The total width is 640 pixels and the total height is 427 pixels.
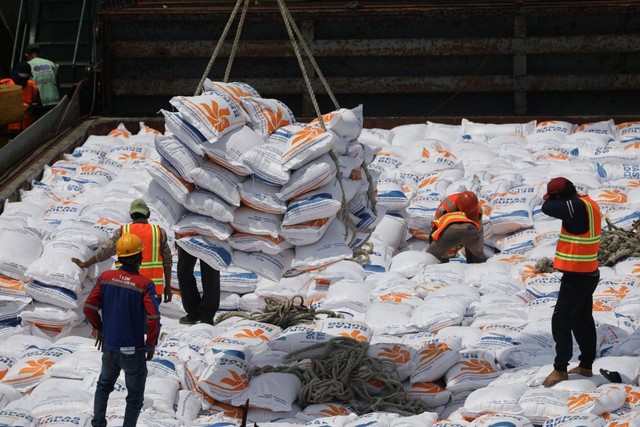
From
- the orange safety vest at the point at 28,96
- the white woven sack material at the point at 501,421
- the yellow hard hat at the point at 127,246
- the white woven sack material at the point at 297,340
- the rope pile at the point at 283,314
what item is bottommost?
the white woven sack material at the point at 501,421

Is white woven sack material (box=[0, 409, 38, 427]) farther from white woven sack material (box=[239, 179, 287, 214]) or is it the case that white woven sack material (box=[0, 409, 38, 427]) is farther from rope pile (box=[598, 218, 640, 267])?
rope pile (box=[598, 218, 640, 267])

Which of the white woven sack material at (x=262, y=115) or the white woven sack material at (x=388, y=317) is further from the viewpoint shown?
the white woven sack material at (x=388, y=317)

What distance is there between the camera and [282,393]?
6875 millimetres

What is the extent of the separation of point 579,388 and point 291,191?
1.85 meters

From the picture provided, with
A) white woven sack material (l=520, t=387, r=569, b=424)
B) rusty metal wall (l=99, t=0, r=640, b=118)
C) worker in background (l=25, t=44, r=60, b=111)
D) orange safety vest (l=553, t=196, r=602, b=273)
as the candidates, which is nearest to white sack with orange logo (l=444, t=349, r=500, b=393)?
white woven sack material (l=520, t=387, r=569, b=424)

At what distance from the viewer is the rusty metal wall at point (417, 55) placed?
1176 centimetres

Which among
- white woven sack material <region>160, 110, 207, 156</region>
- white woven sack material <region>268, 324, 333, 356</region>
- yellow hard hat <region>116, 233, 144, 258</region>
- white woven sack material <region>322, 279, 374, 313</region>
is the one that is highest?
white woven sack material <region>160, 110, 207, 156</region>

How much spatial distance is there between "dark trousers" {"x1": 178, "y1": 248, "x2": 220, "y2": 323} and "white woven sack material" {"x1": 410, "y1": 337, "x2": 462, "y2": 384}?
142 cm

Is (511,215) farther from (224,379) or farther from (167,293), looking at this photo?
(224,379)

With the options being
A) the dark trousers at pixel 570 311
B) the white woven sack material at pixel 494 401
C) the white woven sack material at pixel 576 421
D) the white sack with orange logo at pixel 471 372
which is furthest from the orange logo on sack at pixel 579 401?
the white sack with orange logo at pixel 471 372

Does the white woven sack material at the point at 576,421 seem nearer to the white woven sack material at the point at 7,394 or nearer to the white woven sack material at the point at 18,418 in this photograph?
the white woven sack material at the point at 18,418

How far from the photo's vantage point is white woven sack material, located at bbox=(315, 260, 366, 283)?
8.68 metres

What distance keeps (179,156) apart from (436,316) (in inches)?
77.2

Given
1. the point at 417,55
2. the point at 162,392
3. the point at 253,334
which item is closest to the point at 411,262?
the point at 253,334
